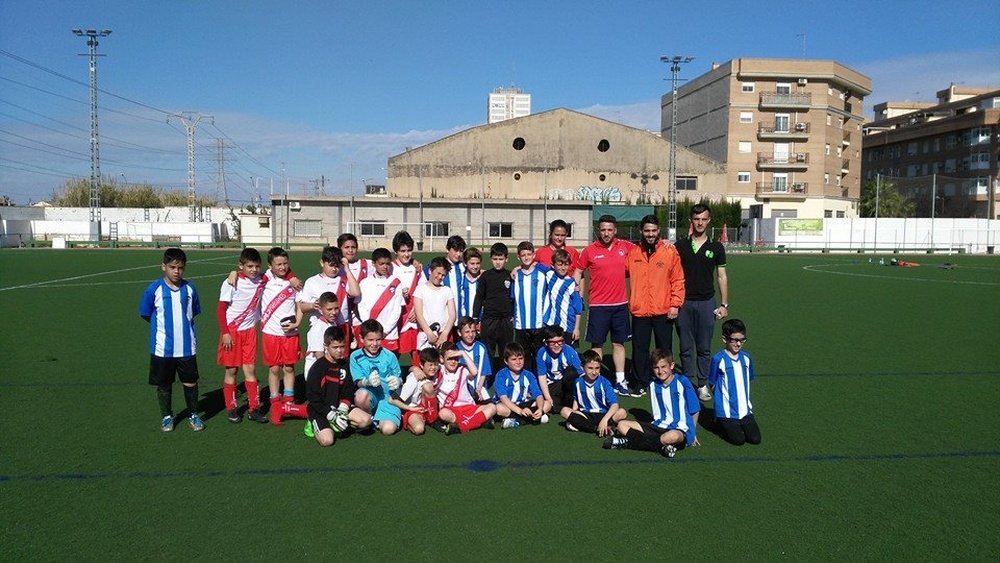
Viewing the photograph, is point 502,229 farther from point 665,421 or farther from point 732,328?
point 665,421

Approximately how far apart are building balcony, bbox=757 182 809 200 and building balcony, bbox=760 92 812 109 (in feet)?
22.8

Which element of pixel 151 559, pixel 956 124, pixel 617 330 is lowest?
pixel 151 559

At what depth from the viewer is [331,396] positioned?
5.84 metres

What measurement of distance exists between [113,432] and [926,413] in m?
7.55

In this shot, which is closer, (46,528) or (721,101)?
(46,528)

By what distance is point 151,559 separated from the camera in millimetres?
3707

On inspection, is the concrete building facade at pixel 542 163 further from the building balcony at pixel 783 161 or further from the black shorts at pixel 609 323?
the black shorts at pixel 609 323

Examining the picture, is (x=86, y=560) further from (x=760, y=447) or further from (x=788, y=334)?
(x=788, y=334)

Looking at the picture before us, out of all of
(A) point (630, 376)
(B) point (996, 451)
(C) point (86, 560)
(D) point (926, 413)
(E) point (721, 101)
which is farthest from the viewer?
(E) point (721, 101)

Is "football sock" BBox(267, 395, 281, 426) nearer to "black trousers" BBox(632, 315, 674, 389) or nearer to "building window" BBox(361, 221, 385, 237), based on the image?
"black trousers" BBox(632, 315, 674, 389)

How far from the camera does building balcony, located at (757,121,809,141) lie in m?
61.0

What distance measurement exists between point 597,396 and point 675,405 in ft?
2.51

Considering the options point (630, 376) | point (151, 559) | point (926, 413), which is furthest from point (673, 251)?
point (151, 559)

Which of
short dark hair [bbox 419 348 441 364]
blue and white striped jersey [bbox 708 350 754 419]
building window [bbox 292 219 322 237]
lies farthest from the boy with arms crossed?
building window [bbox 292 219 322 237]
